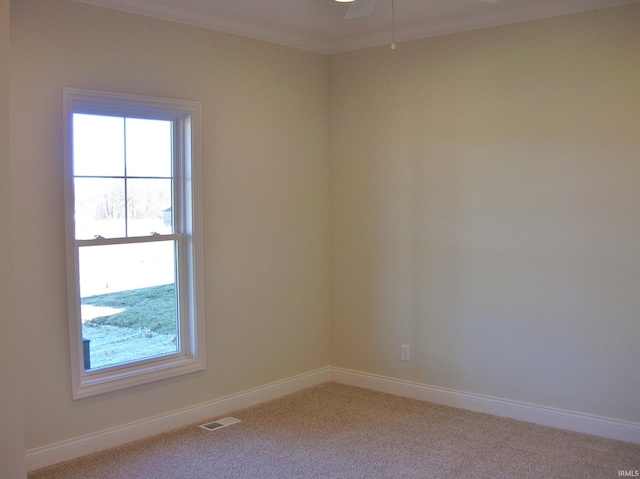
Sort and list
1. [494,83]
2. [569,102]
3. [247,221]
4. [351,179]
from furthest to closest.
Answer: [351,179], [247,221], [494,83], [569,102]

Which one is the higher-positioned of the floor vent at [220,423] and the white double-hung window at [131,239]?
the white double-hung window at [131,239]

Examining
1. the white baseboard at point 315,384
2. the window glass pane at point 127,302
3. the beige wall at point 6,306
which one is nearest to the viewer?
the beige wall at point 6,306

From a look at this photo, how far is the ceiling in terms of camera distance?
11.7ft

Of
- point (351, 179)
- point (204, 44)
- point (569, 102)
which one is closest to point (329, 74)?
point (351, 179)

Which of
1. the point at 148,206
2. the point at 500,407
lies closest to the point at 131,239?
the point at 148,206

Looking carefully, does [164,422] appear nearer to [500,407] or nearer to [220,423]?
[220,423]

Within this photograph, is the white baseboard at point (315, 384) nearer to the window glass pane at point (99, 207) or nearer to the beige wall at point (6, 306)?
the beige wall at point (6, 306)

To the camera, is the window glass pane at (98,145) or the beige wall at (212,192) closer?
the beige wall at (212,192)

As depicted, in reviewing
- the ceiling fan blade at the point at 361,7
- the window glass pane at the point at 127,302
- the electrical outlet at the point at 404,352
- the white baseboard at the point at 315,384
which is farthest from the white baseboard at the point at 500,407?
the ceiling fan blade at the point at 361,7

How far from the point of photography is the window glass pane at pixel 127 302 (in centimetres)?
346

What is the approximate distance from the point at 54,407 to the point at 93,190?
1217 millimetres

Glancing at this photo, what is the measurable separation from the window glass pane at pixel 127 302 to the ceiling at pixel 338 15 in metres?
1.43

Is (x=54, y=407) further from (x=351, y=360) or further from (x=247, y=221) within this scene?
(x=351, y=360)

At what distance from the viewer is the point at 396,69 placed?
427 centimetres
